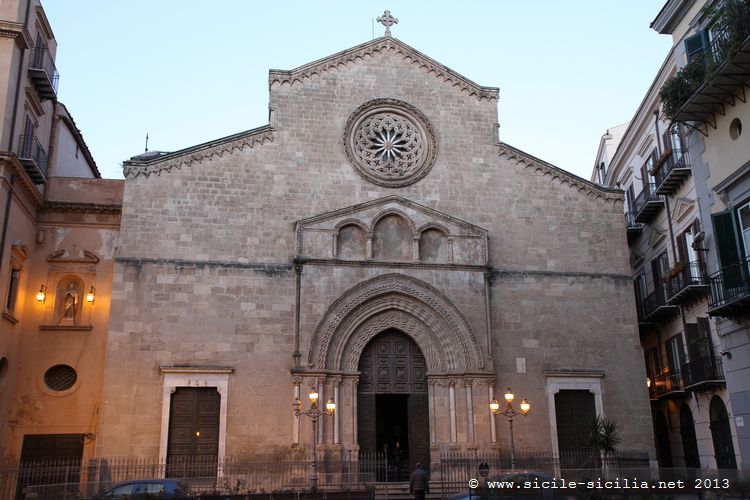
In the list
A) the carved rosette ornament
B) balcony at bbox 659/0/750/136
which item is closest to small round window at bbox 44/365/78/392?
the carved rosette ornament

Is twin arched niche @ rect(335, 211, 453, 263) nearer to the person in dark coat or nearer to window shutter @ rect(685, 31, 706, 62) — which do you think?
the person in dark coat

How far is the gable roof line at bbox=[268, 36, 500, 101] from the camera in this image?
25672 mm

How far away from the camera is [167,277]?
75.2 feet

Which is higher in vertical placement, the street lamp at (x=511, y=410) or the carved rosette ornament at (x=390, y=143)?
the carved rosette ornament at (x=390, y=143)

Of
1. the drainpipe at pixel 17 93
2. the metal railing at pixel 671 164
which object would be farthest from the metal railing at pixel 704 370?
the drainpipe at pixel 17 93

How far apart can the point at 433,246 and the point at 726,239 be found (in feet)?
34.3

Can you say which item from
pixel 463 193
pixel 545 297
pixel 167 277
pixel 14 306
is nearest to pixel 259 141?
pixel 167 277

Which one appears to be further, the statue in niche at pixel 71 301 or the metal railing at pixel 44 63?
the metal railing at pixel 44 63

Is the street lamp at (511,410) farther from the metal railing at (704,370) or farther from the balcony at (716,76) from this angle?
the balcony at (716,76)

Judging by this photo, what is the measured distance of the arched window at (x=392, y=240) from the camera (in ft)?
80.4

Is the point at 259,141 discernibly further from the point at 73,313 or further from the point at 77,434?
the point at 77,434

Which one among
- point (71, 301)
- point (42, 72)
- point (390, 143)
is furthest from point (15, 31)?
point (390, 143)

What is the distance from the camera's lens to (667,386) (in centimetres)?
2759

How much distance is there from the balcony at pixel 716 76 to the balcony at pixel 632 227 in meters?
13.5
